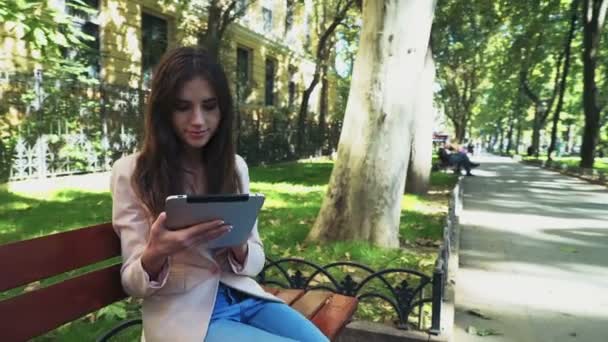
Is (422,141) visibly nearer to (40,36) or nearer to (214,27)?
(214,27)

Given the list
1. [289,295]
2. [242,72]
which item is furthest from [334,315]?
[242,72]

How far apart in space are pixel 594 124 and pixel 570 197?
9.15 meters

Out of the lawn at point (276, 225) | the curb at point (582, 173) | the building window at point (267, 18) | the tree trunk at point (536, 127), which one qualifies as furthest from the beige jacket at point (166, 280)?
the tree trunk at point (536, 127)

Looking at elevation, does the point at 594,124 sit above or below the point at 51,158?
above

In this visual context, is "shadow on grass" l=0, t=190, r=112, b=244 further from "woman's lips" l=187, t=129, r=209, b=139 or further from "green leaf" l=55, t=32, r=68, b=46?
"woman's lips" l=187, t=129, r=209, b=139

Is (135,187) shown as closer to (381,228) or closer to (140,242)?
(140,242)

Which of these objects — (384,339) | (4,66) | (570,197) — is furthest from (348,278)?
(570,197)

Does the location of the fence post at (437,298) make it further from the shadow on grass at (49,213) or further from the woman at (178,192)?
the shadow on grass at (49,213)

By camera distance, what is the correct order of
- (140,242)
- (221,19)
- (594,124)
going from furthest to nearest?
(594,124)
(221,19)
(140,242)

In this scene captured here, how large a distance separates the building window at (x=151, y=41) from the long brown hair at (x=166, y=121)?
1450 centimetres

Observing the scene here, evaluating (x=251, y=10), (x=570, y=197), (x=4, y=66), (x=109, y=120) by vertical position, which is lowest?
(x=570, y=197)

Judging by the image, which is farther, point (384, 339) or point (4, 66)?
point (4, 66)

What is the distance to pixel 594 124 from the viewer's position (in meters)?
21.2

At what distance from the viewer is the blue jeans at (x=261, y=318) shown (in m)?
2.17
